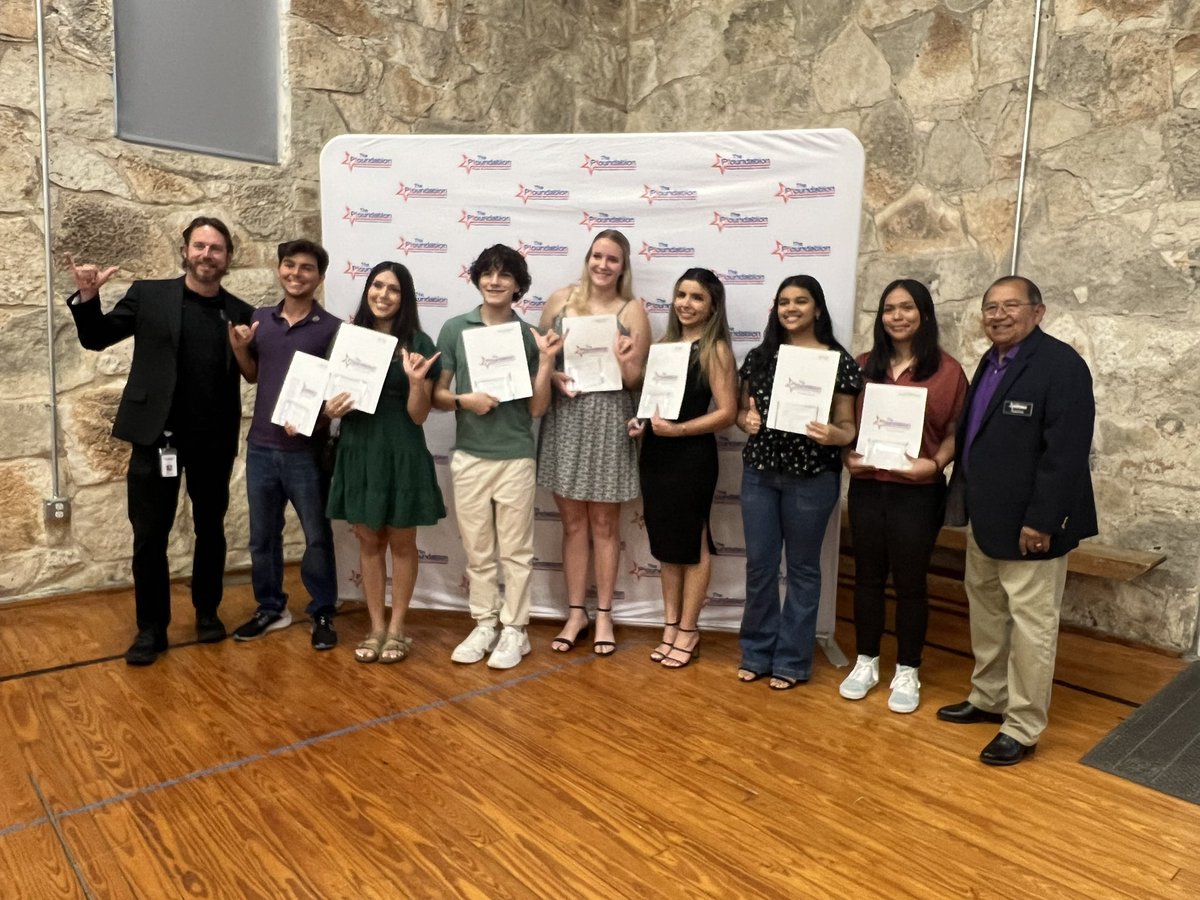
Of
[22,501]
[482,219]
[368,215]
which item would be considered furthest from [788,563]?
[22,501]

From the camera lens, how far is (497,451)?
3178 mm

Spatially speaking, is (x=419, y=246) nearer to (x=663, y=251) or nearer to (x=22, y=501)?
(x=663, y=251)

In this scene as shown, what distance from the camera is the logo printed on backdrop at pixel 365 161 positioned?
3.56 metres

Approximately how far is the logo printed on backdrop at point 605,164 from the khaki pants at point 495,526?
1.19 m

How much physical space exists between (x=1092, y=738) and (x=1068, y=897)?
3.20ft

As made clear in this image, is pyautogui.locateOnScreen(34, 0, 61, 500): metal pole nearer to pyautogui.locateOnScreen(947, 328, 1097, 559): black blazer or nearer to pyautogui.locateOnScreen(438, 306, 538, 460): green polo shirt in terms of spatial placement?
pyautogui.locateOnScreen(438, 306, 538, 460): green polo shirt

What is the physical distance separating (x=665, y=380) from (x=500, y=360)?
59cm

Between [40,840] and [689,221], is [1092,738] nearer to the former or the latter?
[689,221]

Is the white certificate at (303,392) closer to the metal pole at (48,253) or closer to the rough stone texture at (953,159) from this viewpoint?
the metal pole at (48,253)

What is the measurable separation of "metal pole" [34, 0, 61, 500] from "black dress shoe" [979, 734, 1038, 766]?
3.77 m

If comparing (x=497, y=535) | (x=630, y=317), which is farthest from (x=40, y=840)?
(x=630, y=317)

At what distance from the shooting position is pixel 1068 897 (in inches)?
76.8

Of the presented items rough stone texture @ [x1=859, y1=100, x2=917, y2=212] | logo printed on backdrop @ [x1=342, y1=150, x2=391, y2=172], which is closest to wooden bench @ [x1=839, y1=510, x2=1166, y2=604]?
rough stone texture @ [x1=859, y1=100, x2=917, y2=212]

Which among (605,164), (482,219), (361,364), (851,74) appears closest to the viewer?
(361,364)
